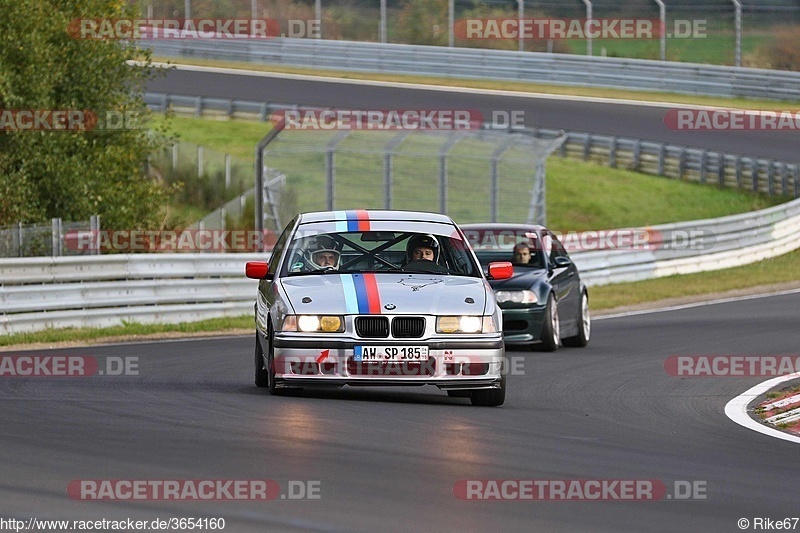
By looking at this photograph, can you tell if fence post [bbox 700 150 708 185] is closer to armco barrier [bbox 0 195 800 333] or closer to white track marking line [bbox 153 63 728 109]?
white track marking line [bbox 153 63 728 109]

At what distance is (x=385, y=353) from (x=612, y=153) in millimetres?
28253

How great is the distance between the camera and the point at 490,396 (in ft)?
36.9

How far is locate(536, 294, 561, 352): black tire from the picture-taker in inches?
651

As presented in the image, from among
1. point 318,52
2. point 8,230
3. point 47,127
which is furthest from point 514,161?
point 318,52

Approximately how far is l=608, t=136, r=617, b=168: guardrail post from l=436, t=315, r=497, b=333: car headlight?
27730 mm

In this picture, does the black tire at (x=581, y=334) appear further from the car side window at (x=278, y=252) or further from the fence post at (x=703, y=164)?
the fence post at (x=703, y=164)

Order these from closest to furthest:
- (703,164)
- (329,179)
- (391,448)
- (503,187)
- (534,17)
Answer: (391,448), (329,179), (503,187), (703,164), (534,17)

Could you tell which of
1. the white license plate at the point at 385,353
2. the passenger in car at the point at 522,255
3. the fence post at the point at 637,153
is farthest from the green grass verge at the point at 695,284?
the white license plate at the point at 385,353

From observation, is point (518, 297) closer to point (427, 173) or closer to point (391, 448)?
point (391, 448)

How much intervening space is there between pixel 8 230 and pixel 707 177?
23251mm

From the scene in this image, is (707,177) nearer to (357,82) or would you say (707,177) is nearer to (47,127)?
(357,82)

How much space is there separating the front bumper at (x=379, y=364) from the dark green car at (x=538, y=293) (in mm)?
5477

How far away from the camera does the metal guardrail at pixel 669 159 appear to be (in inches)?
1481

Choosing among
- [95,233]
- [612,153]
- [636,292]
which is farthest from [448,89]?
[95,233]
